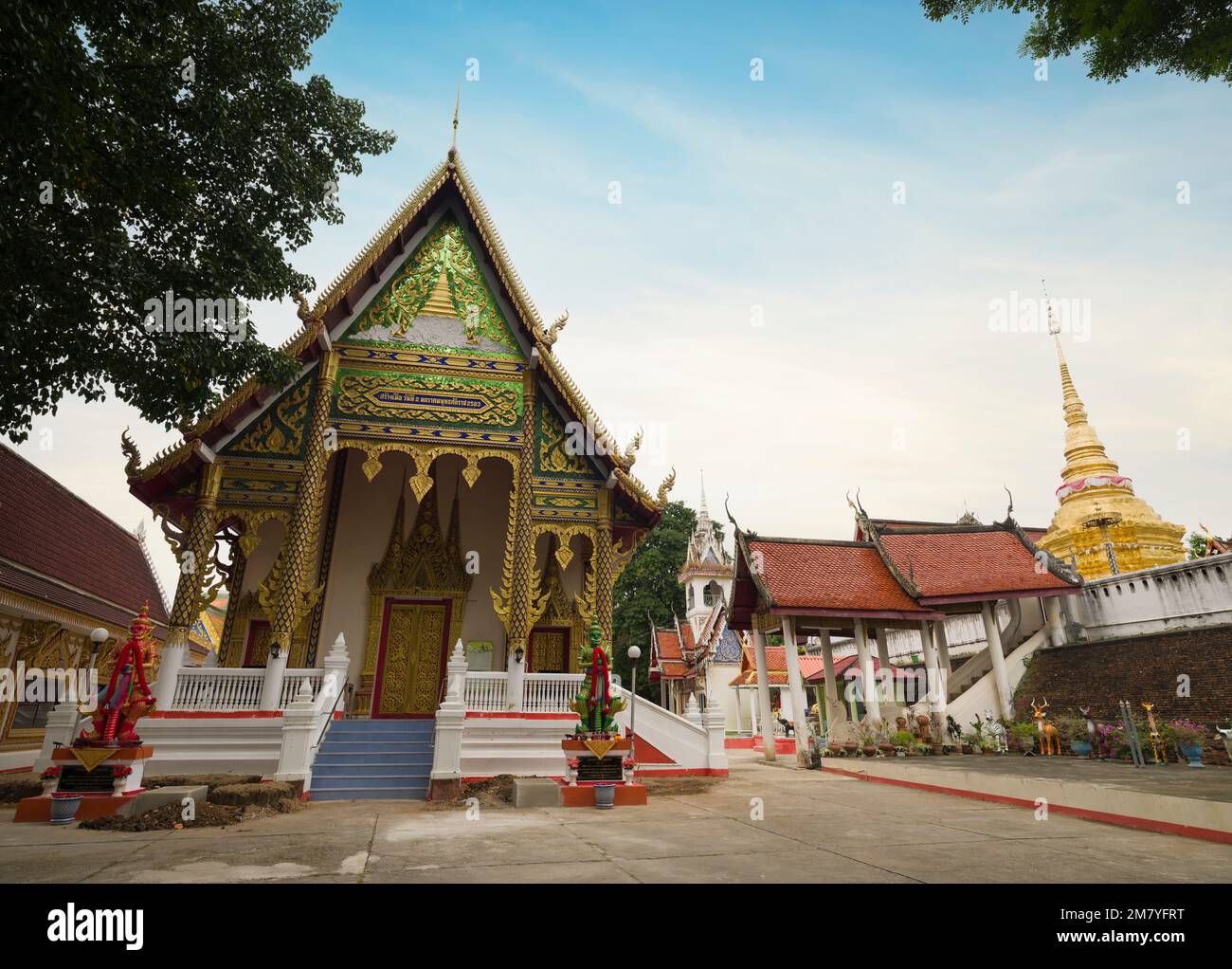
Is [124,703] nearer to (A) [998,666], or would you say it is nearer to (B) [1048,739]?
(B) [1048,739]

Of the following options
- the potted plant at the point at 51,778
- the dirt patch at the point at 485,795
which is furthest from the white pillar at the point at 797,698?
the potted plant at the point at 51,778

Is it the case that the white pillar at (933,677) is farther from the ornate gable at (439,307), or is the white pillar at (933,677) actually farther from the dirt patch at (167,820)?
the dirt patch at (167,820)

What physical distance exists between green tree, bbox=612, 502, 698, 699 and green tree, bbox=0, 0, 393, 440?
32469 mm

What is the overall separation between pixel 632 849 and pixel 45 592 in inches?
524

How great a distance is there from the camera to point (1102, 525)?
21219mm

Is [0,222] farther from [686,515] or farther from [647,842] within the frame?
[686,515]

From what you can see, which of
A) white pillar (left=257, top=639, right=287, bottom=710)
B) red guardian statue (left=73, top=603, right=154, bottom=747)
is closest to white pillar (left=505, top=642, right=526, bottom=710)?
white pillar (left=257, top=639, right=287, bottom=710)

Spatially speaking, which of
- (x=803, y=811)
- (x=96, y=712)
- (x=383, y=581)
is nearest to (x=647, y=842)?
(x=803, y=811)

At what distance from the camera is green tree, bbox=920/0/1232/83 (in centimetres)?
623

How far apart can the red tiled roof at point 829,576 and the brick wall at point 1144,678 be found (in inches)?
130

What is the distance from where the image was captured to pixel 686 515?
49312 millimetres

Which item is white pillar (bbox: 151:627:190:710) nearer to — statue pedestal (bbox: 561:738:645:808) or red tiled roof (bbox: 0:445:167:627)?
red tiled roof (bbox: 0:445:167:627)
